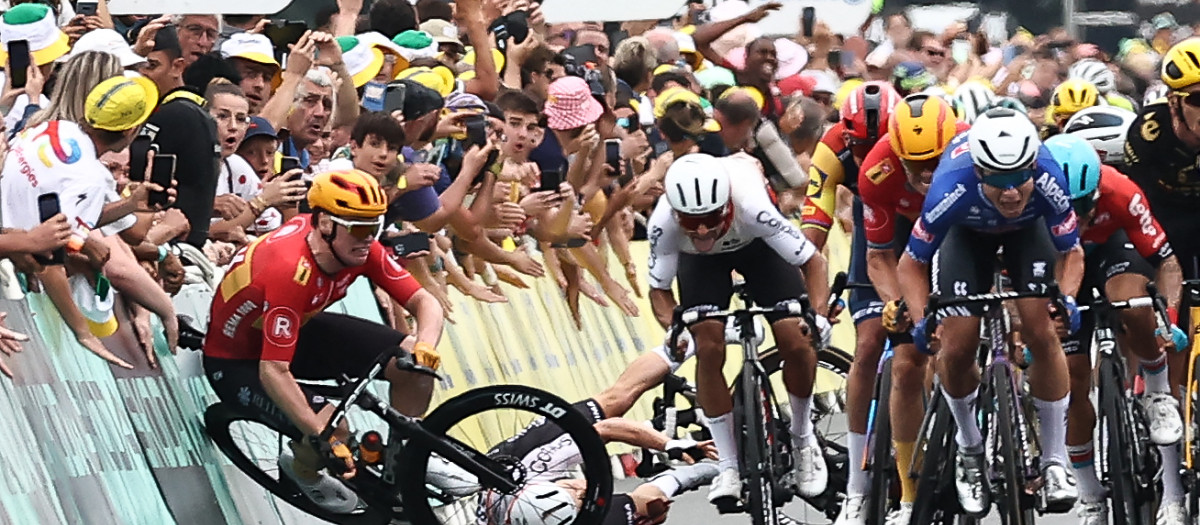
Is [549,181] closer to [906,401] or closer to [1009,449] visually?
[906,401]

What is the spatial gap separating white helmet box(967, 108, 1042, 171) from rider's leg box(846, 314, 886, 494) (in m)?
1.88

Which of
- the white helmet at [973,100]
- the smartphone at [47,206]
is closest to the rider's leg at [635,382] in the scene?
the white helmet at [973,100]

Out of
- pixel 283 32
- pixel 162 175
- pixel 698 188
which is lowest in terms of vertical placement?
pixel 283 32

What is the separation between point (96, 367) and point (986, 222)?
11.8ft

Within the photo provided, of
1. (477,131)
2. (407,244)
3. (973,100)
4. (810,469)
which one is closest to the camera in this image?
(810,469)

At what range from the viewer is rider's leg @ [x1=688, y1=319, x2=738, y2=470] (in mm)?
10500

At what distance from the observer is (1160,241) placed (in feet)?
34.1

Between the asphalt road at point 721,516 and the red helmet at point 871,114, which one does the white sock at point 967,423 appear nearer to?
the red helmet at point 871,114

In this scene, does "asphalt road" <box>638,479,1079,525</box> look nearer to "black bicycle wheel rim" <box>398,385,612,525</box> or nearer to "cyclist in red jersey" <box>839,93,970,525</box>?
"cyclist in red jersey" <box>839,93,970,525</box>

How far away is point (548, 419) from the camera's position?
9492 millimetres

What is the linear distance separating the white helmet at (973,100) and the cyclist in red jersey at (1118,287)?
2296 mm

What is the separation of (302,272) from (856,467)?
2.89 metres

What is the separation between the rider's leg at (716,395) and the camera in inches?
413

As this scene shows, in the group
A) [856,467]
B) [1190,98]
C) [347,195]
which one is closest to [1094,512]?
[856,467]
